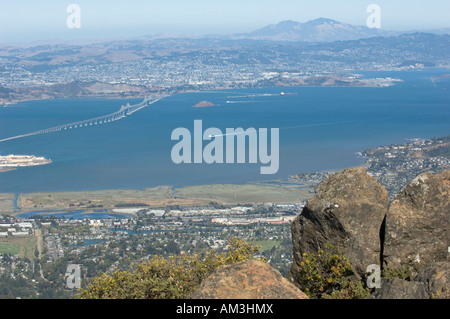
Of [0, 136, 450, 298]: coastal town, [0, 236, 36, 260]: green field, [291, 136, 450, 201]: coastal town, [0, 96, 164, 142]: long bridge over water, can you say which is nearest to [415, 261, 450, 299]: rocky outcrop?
[0, 136, 450, 298]: coastal town

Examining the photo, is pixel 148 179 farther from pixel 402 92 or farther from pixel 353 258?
pixel 402 92

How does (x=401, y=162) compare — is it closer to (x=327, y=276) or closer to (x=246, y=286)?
(x=327, y=276)

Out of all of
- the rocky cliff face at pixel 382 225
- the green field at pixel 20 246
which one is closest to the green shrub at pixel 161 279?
the rocky cliff face at pixel 382 225

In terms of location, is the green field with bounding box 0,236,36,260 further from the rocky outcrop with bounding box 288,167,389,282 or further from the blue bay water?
the rocky outcrop with bounding box 288,167,389,282

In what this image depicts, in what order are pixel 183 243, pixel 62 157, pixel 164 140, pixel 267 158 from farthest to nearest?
pixel 164 140 < pixel 62 157 < pixel 267 158 < pixel 183 243

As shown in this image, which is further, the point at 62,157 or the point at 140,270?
the point at 62,157

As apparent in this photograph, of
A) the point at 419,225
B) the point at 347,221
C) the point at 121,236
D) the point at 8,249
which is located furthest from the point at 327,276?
the point at 8,249
